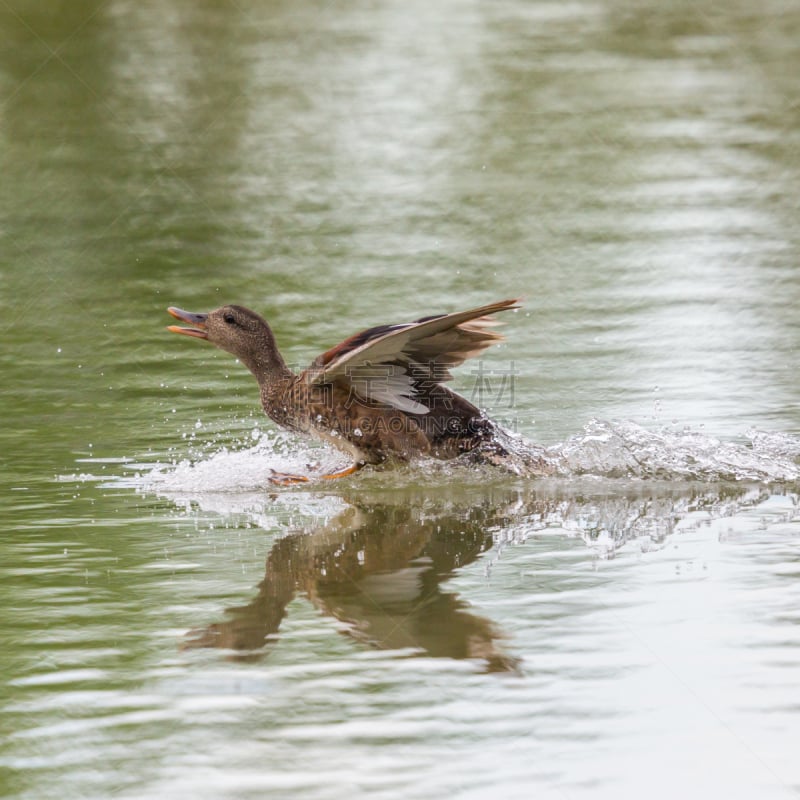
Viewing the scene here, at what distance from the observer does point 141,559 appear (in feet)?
21.6

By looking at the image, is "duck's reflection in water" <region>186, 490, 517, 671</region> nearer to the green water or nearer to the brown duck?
the green water

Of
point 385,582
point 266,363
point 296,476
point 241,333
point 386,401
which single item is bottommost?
point 385,582

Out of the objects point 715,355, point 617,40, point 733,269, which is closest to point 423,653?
point 715,355

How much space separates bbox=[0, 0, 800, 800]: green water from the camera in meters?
4.65

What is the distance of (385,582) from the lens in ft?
20.5

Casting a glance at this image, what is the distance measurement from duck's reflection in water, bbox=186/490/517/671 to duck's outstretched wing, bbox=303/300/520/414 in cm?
74

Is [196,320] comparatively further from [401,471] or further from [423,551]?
[423,551]

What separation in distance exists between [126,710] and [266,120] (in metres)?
14.5

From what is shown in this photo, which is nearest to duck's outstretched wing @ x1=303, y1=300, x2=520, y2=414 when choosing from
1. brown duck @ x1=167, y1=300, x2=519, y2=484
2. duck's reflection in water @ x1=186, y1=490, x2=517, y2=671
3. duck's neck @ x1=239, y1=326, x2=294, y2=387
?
brown duck @ x1=167, y1=300, x2=519, y2=484

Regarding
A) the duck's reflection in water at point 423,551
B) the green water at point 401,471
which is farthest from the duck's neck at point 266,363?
the duck's reflection in water at point 423,551

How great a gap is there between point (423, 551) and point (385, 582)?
0.55 metres

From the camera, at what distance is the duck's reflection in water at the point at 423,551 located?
18.0 feet

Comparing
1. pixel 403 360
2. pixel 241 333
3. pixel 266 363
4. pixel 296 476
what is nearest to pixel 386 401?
pixel 403 360

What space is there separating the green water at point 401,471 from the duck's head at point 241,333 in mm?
578
